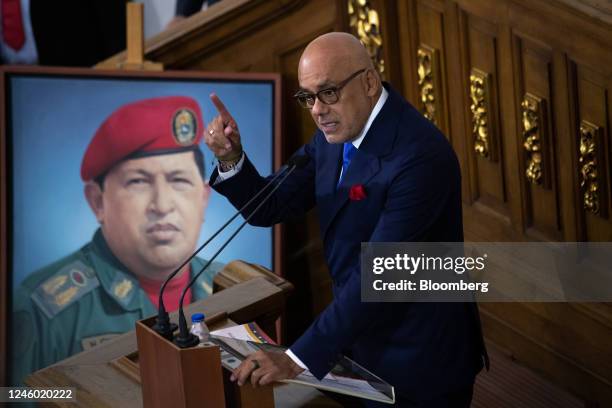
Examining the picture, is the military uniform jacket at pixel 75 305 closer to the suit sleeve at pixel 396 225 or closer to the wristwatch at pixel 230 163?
the wristwatch at pixel 230 163

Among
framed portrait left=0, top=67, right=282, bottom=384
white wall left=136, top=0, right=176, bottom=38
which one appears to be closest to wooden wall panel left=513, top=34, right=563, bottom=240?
framed portrait left=0, top=67, right=282, bottom=384

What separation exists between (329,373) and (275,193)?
1.94 ft

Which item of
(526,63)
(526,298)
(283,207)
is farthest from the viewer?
(526,298)

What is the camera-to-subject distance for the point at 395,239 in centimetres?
231

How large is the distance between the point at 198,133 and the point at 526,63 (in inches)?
64.8

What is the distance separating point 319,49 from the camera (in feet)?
7.74

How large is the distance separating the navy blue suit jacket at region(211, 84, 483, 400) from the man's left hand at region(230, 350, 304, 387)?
0.15ft

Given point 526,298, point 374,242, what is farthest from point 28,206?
point 374,242

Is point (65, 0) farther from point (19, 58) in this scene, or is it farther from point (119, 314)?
point (119, 314)

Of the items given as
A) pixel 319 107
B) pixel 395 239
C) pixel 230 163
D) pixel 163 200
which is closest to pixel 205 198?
pixel 163 200

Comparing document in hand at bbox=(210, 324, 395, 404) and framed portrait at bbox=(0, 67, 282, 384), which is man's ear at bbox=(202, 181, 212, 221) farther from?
document in hand at bbox=(210, 324, 395, 404)

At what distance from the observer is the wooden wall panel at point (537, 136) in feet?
10.3

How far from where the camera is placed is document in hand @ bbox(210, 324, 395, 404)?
2.15 m

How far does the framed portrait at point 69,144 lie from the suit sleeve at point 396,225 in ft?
6.54
